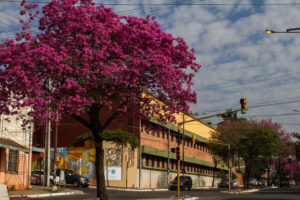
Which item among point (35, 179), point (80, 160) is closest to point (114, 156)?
point (80, 160)

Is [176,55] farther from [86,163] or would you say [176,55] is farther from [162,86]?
[86,163]

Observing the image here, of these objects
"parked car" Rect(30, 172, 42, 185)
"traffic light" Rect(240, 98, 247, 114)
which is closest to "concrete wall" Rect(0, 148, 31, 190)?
"parked car" Rect(30, 172, 42, 185)

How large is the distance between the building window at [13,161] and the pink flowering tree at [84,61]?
13.1 metres

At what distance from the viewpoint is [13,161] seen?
1148 inches

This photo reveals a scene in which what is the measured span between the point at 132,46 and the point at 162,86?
2.07 m

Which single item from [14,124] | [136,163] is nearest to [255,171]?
[136,163]

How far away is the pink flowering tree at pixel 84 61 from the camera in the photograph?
51.1 feet

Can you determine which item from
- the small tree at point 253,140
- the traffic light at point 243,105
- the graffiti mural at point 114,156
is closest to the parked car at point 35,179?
the graffiti mural at point 114,156

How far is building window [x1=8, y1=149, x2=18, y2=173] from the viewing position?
2859 centimetres

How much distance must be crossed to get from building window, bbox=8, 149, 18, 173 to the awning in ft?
3.24

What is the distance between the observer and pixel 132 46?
16812 mm

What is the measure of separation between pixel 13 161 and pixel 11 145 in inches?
124

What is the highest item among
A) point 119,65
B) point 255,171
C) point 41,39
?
point 41,39

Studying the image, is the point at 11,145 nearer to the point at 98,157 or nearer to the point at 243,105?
the point at 98,157
